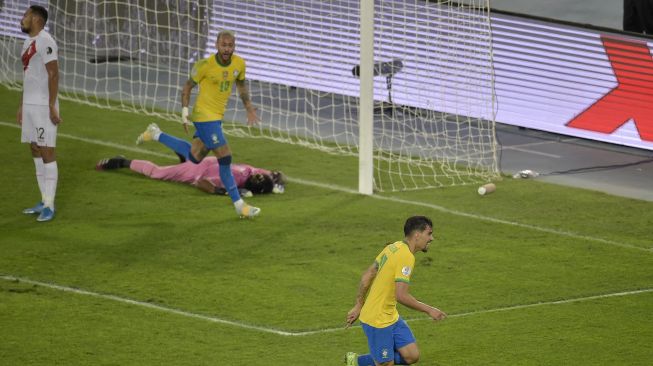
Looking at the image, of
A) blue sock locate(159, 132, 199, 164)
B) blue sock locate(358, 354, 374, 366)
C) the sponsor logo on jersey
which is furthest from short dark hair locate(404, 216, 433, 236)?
blue sock locate(159, 132, 199, 164)

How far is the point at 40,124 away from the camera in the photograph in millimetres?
13023

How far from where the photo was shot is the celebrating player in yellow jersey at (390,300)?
846cm

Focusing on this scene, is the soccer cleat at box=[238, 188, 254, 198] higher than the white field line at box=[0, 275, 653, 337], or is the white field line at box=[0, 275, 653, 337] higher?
the soccer cleat at box=[238, 188, 254, 198]

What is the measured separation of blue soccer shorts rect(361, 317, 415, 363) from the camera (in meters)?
8.52

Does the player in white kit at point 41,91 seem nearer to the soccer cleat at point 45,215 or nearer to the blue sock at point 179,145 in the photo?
the soccer cleat at point 45,215

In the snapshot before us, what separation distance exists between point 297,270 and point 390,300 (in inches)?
138

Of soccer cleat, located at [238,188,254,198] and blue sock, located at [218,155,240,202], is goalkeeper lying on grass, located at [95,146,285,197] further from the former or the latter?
blue sock, located at [218,155,240,202]

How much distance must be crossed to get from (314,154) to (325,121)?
140 centimetres

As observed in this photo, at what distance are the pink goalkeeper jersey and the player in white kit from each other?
85.7 inches

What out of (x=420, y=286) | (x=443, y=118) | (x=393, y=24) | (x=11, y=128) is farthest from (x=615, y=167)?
(x=11, y=128)

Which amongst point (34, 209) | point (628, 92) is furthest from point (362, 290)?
point (628, 92)

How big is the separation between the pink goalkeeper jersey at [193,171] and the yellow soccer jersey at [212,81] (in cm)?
126

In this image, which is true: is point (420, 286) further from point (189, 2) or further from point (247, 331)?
point (189, 2)

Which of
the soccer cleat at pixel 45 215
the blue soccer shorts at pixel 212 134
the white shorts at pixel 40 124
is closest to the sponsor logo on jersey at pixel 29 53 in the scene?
the white shorts at pixel 40 124
